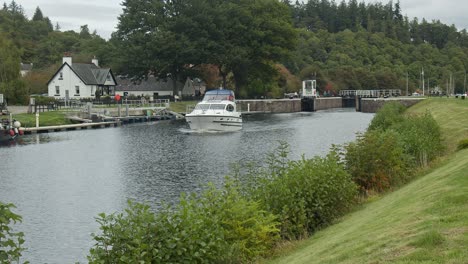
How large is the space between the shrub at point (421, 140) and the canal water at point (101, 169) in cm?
800

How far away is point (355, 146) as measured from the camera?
25078mm

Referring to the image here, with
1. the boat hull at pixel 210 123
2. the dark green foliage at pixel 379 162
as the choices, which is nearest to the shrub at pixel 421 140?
the dark green foliage at pixel 379 162

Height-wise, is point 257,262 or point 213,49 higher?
point 213,49

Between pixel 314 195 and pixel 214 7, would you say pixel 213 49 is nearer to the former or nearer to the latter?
pixel 214 7

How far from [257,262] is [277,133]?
4979 centimetres

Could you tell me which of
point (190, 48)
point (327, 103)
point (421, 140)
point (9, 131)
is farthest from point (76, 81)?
point (421, 140)

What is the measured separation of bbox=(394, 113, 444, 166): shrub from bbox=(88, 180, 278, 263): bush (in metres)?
14.9

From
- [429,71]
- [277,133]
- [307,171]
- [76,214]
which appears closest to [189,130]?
[277,133]

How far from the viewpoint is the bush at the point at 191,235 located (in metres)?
13.4

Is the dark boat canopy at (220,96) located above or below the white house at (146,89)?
below

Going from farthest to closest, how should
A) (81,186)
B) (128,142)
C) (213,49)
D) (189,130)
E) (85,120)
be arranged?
(213,49), (85,120), (189,130), (128,142), (81,186)

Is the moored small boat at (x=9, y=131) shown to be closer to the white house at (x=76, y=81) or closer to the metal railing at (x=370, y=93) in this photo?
the white house at (x=76, y=81)

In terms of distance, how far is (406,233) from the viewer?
13.1 meters

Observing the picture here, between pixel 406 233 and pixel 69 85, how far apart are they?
107629 millimetres
